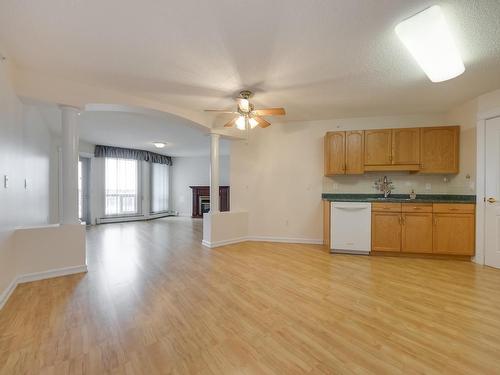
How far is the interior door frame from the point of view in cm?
339

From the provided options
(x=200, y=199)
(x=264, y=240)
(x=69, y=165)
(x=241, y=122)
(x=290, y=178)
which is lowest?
(x=264, y=240)

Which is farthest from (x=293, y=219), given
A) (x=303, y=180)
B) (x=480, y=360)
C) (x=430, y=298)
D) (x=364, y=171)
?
(x=480, y=360)

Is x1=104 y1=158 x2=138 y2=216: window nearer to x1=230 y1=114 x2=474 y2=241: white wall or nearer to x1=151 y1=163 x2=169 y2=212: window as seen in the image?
x1=151 y1=163 x2=169 y2=212: window

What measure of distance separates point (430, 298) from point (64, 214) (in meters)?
4.20

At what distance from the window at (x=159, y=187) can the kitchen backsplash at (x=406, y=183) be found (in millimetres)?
6507

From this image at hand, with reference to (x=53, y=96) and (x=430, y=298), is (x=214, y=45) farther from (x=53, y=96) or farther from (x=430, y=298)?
(x=430, y=298)

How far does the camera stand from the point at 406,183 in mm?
4305

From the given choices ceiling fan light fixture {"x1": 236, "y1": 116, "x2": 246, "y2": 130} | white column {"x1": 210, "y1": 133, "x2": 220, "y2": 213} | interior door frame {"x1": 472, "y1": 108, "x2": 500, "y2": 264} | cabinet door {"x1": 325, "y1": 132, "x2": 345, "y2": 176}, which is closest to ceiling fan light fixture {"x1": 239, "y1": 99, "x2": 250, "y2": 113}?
ceiling fan light fixture {"x1": 236, "y1": 116, "x2": 246, "y2": 130}

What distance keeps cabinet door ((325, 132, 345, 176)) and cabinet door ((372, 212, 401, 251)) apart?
0.99 m

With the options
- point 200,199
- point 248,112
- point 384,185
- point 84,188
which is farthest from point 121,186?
point 384,185

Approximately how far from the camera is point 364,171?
4.20 m

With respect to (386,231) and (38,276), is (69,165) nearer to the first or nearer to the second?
(38,276)

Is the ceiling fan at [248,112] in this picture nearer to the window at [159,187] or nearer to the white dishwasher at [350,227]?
the white dishwasher at [350,227]

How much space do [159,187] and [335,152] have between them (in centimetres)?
697
